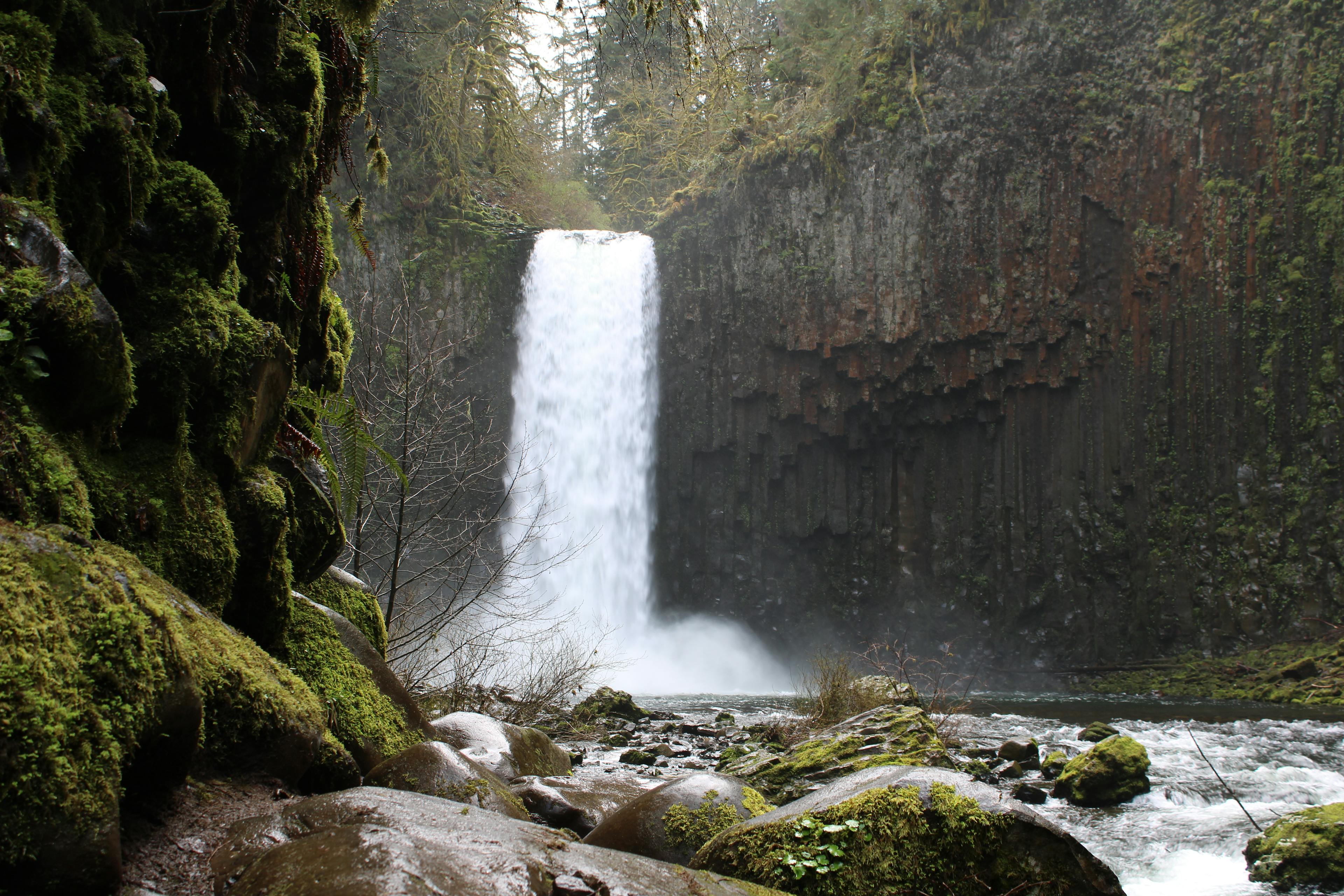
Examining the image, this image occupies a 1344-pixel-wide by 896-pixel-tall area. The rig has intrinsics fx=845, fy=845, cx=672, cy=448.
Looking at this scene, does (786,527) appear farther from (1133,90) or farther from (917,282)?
(1133,90)

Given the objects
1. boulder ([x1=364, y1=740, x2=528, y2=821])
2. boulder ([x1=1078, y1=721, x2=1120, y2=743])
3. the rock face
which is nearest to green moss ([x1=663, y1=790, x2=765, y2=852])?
boulder ([x1=364, y1=740, x2=528, y2=821])

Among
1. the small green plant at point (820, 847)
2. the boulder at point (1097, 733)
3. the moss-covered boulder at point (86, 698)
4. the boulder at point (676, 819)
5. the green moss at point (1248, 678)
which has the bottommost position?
the green moss at point (1248, 678)

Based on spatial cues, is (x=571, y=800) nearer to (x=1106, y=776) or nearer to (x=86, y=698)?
(x=86, y=698)

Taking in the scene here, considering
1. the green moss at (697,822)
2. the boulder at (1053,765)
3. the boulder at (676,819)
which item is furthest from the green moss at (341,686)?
the boulder at (1053,765)

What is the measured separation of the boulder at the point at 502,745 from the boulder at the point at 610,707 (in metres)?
4.30

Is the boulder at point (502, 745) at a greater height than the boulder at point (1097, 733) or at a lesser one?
greater

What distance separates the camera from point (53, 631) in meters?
1.91

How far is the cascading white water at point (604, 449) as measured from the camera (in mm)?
20062

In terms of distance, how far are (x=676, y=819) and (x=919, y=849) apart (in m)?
1.21

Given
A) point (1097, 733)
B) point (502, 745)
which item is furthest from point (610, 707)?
point (1097, 733)

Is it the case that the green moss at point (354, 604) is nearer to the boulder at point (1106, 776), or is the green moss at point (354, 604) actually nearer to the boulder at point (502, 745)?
the boulder at point (502, 745)

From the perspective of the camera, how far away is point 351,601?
17.2 feet

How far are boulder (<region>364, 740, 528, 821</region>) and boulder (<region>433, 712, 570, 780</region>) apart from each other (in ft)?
3.67

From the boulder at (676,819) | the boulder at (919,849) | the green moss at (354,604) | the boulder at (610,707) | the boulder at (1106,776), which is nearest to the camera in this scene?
the boulder at (919,849)
